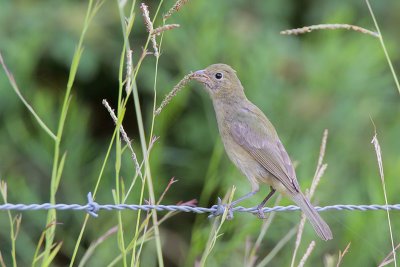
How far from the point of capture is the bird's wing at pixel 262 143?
462 centimetres

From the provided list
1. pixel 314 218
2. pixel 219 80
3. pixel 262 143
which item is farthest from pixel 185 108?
pixel 314 218

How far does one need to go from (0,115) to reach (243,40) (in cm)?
199

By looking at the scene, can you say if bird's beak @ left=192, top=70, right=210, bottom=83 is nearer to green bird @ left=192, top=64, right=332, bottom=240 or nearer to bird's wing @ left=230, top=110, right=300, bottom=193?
green bird @ left=192, top=64, right=332, bottom=240

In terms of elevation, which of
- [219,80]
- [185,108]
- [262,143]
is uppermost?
[219,80]

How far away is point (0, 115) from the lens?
6.07 metres

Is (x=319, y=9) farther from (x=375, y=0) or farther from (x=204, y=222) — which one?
(x=204, y=222)

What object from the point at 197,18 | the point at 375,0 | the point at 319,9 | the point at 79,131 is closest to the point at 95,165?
the point at 79,131

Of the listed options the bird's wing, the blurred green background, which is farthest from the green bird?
the blurred green background

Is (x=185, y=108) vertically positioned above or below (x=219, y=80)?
below

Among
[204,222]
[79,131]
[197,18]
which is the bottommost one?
[204,222]

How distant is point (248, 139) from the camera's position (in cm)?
473

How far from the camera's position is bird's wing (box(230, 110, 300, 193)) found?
4.62 meters

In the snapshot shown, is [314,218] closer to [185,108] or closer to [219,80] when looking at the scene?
[219,80]

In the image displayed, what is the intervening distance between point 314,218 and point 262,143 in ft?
2.82
